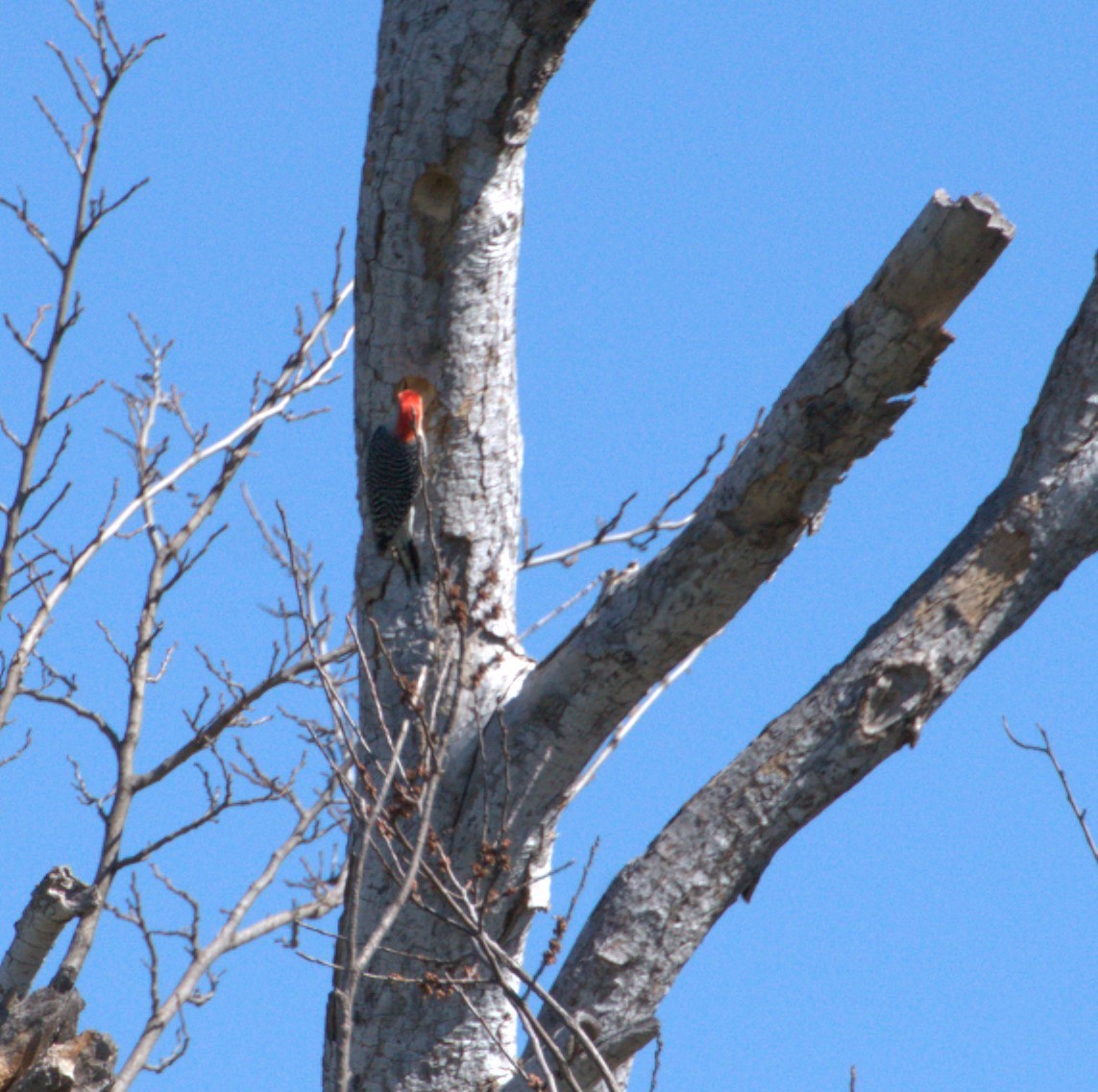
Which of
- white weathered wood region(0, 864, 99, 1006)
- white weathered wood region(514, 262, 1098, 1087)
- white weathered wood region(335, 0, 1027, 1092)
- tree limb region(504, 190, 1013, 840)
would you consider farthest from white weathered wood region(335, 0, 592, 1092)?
white weathered wood region(0, 864, 99, 1006)

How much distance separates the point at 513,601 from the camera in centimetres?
446

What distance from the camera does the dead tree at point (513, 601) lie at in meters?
3.22

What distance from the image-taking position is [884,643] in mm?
3336

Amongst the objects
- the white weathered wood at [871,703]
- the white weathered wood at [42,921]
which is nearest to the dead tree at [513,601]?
the white weathered wood at [871,703]

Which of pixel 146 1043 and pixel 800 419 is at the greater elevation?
pixel 800 419

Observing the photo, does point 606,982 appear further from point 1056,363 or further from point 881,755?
point 1056,363

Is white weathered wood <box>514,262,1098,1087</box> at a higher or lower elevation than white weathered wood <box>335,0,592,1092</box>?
lower

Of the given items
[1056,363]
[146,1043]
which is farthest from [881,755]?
[146,1043]

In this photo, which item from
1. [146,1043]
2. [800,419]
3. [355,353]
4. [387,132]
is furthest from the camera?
[146,1043]

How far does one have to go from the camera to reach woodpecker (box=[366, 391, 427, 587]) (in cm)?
417

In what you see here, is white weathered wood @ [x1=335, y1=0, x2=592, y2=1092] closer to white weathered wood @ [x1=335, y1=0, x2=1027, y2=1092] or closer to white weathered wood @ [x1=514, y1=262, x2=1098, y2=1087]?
white weathered wood @ [x1=335, y1=0, x2=1027, y2=1092]

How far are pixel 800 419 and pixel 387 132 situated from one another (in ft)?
5.25

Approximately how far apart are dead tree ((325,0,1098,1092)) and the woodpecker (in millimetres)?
63

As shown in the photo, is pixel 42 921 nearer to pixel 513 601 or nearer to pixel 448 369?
pixel 513 601
